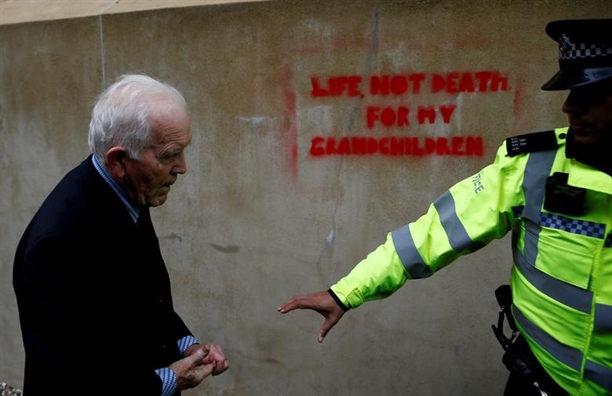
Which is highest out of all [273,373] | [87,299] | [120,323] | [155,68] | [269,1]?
[269,1]

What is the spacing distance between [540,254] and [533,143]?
0.38m

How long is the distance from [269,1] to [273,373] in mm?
2281

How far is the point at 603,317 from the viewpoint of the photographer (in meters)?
1.82

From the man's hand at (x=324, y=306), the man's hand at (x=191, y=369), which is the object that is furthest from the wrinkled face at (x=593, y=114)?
the man's hand at (x=191, y=369)

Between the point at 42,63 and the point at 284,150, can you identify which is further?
the point at 42,63

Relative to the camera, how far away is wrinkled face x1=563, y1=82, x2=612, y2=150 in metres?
1.79

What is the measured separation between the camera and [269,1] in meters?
3.39

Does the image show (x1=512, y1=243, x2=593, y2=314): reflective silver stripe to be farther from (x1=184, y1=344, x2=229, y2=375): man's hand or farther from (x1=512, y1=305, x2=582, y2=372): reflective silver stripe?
(x1=184, y1=344, x2=229, y2=375): man's hand

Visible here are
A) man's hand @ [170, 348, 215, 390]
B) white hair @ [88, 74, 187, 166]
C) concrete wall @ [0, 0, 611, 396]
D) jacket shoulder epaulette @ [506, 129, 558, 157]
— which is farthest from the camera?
concrete wall @ [0, 0, 611, 396]

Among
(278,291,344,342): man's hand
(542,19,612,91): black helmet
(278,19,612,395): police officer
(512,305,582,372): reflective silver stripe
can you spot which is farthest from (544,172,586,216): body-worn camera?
(278,291,344,342): man's hand

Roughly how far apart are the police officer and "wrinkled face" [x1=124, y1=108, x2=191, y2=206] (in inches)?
26.4

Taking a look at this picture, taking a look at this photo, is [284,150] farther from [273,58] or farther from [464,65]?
[464,65]

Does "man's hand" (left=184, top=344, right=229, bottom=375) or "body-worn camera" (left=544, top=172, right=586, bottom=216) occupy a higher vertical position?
"body-worn camera" (left=544, top=172, right=586, bottom=216)

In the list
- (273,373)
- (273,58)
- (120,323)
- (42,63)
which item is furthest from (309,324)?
(42,63)
